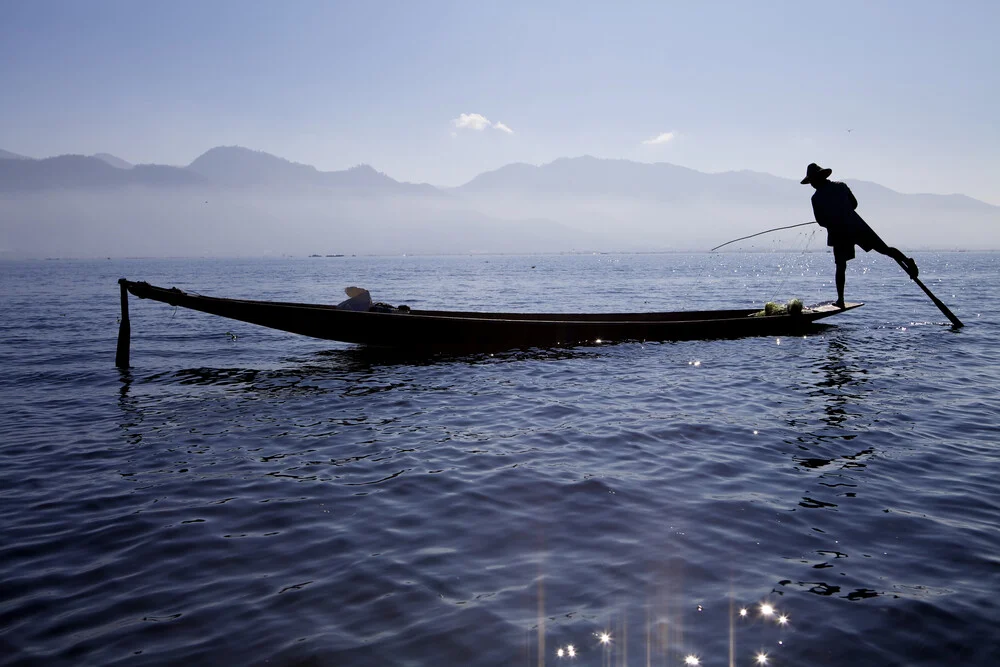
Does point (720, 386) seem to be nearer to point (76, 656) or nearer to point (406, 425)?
point (406, 425)

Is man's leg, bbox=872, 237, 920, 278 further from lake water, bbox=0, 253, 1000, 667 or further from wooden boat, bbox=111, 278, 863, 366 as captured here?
lake water, bbox=0, 253, 1000, 667

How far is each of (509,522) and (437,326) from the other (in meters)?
9.70

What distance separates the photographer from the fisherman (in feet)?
58.7

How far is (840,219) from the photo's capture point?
1802 centimetres

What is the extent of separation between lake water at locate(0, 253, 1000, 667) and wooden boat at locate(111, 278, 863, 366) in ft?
6.33

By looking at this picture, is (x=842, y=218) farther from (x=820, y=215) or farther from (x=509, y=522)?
(x=509, y=522)

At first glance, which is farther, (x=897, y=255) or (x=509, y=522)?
(x=897, y=255)

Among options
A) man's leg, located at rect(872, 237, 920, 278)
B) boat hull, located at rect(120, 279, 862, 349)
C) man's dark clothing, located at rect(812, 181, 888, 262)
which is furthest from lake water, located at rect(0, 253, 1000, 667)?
man's dark clothing, located at rect(812, 181, 888, 262)

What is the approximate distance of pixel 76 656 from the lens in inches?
161

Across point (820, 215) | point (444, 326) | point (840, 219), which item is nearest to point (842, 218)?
point (840, 219)

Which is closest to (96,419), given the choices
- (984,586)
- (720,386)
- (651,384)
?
(651,384)

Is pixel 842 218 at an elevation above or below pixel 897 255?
above

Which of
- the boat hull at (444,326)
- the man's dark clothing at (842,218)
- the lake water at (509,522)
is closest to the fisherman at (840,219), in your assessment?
the man's dark clothing at (842,218)

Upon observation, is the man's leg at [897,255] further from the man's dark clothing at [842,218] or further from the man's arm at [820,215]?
the man's arm at [820,215]
